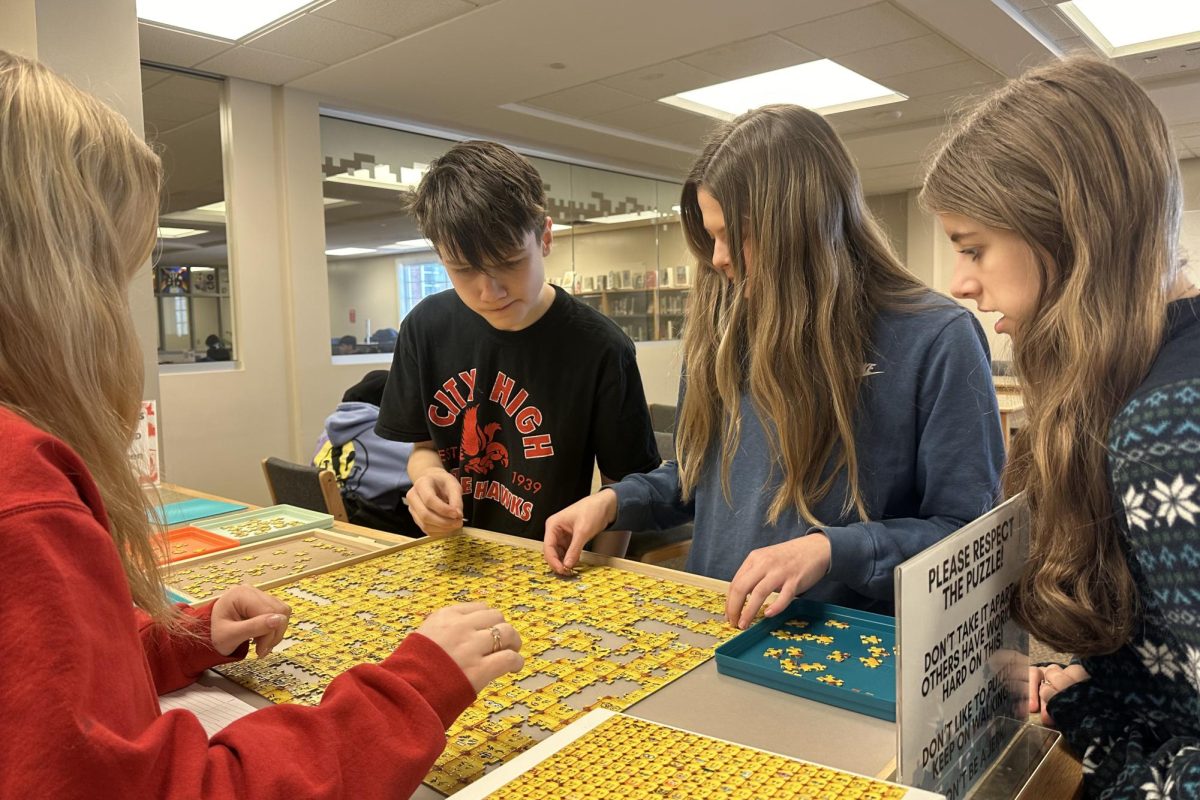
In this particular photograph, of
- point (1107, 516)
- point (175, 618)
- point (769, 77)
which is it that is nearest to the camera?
point (1107, 516)

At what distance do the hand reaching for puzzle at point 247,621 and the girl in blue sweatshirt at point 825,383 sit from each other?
20.2 inches

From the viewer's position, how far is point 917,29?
4.88 m

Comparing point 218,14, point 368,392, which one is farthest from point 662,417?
point 218,14

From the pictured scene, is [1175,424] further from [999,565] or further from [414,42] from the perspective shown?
[414,42]

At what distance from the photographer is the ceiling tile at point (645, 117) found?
6.47m

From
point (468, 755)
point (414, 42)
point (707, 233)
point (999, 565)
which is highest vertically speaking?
point (414, 42)

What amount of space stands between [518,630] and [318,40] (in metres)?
4.50

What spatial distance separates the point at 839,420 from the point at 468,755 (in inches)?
32.3

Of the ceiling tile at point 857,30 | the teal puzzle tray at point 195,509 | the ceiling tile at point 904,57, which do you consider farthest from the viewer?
the ceiling tile at point 904,57

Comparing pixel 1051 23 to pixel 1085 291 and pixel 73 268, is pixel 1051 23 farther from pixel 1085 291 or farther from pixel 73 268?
pixel 73 268

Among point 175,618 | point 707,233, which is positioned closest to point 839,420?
point 707,233

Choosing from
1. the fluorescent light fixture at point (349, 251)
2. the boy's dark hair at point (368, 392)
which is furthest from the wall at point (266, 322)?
the boy's dark hair at point (368, 392)

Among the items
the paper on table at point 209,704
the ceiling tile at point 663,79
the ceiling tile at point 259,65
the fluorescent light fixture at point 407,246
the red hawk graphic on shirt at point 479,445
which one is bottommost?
the paper on table at point 209,704

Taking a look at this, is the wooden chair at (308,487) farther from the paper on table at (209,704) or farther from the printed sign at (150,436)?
the paper on table at (209,704)
